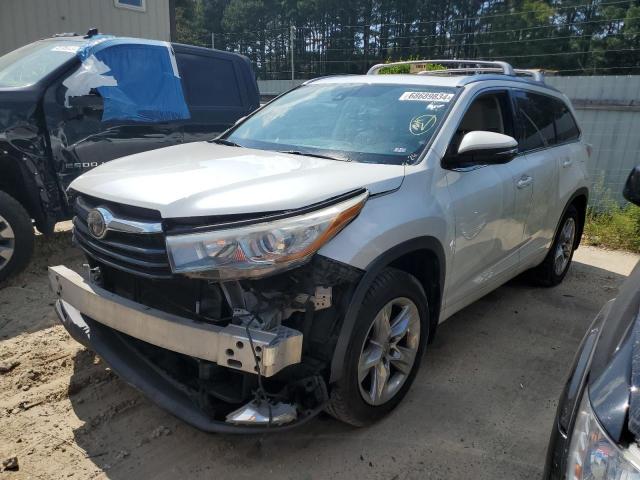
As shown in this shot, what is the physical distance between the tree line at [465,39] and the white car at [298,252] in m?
23.9

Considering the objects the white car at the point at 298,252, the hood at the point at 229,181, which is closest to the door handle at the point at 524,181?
the white car at the point at 298,252

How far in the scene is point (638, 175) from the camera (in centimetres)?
247

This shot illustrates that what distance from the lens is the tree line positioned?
96.7 ft

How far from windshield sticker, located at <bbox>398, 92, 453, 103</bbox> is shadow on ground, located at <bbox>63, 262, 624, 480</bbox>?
65.9 inches

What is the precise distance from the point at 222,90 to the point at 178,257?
419 cm

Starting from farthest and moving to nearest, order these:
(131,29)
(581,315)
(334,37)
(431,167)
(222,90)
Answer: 1. (334,37)
2. (131,29)
3. (222,90)
4. (581,315)
5. (431,167)

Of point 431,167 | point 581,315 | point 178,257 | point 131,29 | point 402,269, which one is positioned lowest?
point 581,315

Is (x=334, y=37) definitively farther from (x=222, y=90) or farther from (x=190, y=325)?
(x=190, y=325)

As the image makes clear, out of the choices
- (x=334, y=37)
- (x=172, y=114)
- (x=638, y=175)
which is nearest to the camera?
(x=638, y=175)

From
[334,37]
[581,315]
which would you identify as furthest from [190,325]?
[334,37]

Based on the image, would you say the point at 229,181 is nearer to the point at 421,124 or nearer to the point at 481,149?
the point at 421,124

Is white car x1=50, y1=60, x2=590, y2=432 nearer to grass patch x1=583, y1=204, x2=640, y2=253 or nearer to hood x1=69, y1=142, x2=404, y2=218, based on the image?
hood x1=69, y1=142, x2=404, y2=218

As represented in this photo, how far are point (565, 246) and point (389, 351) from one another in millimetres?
3103

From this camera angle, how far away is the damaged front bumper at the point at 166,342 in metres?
2.09
